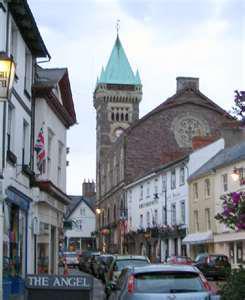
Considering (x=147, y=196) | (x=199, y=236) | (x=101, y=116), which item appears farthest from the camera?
(x=101, y=116)

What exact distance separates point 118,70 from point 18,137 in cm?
10271

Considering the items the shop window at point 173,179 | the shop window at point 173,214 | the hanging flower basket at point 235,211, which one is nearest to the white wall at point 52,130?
the hanging flower basket at point 235,211

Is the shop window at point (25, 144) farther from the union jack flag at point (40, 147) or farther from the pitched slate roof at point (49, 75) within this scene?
the pitched slate roof at point (49, 75)

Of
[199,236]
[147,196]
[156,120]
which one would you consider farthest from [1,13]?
[156,120]

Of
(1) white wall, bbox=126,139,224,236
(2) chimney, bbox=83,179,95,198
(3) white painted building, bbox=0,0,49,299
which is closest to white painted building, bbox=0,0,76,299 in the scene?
(3) white painted building, bbox=0,0,49,299

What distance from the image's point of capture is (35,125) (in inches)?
901

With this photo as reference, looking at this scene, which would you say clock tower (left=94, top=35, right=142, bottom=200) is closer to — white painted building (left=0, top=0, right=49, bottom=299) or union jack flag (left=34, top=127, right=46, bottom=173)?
union jack flag (left=34, top=127, right=46, bottom=173)

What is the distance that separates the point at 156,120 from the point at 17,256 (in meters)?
63.7

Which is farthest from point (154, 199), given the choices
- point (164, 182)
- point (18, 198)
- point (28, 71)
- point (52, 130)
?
point (18, 198)

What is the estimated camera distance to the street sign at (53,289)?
1106 cm

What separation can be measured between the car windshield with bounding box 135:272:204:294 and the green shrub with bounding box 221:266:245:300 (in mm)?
756

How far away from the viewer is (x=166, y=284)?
37.3ft

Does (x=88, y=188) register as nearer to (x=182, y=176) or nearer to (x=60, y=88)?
(x=182, y=176)

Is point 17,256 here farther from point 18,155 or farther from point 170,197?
point 170,197
